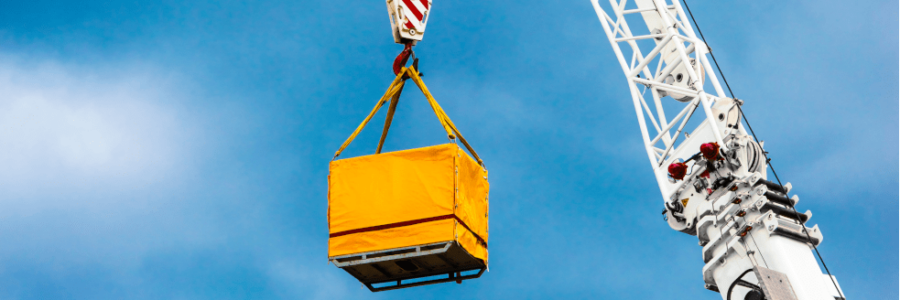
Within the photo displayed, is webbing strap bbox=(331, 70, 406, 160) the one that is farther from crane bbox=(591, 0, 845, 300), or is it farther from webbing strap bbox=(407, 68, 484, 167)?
crane bbox=(591, 0, 845, 300)

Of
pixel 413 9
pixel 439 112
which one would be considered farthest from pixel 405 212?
pixel 413 9

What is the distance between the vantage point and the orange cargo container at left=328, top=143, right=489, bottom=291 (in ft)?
39.3

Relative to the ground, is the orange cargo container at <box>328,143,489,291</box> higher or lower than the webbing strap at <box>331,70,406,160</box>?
lower

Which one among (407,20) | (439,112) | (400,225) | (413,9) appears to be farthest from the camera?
(413,9)

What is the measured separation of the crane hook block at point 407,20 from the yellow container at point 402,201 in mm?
2900

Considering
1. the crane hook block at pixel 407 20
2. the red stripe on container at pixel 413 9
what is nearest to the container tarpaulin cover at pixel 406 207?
the crane hook block at pixel 407 20

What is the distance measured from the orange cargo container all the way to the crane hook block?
9.42ft

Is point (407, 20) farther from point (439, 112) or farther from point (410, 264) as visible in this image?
point (410, 264)

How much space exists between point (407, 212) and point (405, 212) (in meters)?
0.03

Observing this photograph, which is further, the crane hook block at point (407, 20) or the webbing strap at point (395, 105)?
the crane hook block at point (407, 20)

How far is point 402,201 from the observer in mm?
12180

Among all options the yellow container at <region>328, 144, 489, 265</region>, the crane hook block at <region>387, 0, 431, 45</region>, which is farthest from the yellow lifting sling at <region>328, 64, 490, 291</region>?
the crane hook block at <region>387, 0, 431, 45</region>

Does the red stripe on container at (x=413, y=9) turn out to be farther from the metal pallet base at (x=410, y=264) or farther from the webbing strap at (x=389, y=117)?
the metal pallet base at (x=410, y=264)

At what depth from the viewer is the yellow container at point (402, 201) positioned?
1198 centimetres
